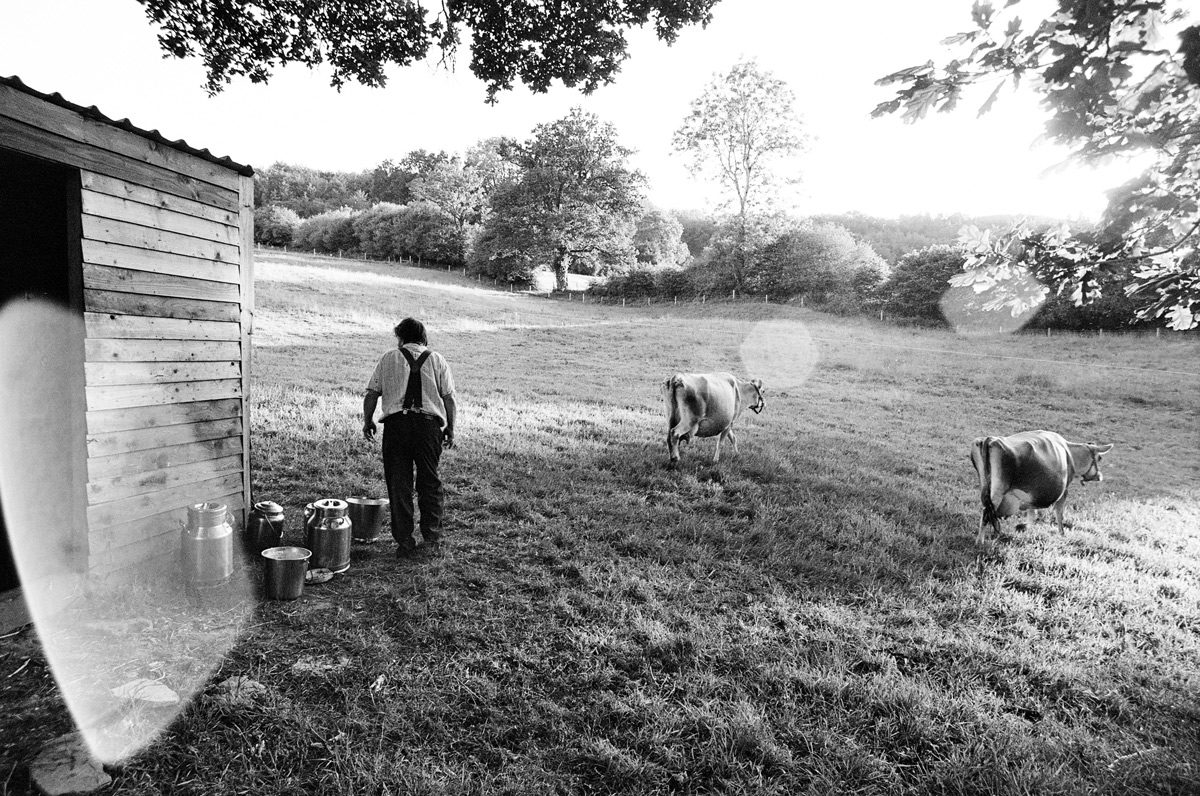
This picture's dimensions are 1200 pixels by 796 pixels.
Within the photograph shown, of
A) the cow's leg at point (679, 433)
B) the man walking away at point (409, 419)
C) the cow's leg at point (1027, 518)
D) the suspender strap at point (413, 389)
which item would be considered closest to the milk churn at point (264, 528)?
the man walking away at point (409, 419)

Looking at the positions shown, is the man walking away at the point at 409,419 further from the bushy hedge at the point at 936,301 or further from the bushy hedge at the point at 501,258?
the bushy hedge at the point at 501,258

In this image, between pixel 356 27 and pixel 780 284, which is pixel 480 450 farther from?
pixel 780 284

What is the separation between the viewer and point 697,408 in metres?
9.48

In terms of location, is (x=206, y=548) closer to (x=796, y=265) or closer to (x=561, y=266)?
(x=796, y=265)

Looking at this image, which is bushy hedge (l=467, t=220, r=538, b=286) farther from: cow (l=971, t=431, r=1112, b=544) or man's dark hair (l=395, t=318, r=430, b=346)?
cow (l=971, t=431, r=1112, b=544)

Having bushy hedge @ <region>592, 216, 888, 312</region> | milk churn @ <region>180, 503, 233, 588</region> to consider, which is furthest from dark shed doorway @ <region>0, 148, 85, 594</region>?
bushy hedge @ <region>592, 216, 888, 312</region>

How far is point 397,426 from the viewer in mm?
5605

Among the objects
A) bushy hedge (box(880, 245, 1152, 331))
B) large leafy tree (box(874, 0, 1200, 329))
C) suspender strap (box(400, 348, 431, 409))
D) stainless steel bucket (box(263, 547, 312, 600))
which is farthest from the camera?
bushy hedge (box(880, 245, 1152, 331))

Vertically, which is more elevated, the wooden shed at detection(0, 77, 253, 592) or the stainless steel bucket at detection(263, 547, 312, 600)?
the wooden shed at detection(0, 77, 253, 592)

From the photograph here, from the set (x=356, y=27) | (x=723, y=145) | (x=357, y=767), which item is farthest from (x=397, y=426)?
(x=723, y=145)

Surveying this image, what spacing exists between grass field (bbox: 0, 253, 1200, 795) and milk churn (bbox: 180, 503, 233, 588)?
753 mm

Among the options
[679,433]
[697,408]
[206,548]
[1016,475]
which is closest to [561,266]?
[697,408]

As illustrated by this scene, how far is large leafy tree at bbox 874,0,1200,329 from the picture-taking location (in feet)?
8.46

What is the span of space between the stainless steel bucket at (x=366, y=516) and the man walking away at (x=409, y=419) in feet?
1.36
